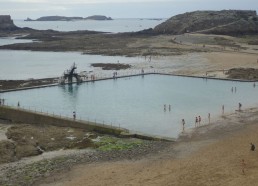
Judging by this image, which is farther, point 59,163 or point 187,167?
point 59,163

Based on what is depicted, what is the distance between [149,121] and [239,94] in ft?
42.2

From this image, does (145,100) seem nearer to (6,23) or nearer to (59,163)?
(59,163)

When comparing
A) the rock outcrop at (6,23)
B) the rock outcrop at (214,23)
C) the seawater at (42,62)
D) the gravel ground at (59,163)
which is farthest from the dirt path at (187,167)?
the rock outcrop at (6,23)

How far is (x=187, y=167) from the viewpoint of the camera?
21.2 metres

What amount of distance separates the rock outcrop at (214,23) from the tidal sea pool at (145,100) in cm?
5603

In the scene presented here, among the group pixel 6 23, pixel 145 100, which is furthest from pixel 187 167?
pixel 6 23

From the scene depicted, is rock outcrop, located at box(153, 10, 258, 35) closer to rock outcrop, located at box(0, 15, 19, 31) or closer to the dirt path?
rock outcrop, located at box(0, 15, 19, 31)

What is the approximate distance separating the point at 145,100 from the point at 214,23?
75.4 meters

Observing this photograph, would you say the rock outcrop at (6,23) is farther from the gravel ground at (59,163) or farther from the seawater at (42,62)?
the gravel ground at (59,163)

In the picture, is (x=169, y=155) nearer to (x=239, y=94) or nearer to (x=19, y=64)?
(x=239, y=94)

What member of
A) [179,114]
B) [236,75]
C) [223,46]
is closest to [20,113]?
[179,114]

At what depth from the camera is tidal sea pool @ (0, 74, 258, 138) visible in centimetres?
3094

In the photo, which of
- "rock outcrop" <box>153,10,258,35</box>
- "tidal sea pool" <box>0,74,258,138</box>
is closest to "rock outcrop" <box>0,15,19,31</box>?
"rock outcrop" <box>153,10,258,35</box>

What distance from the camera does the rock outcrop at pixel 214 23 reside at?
4008 inches
